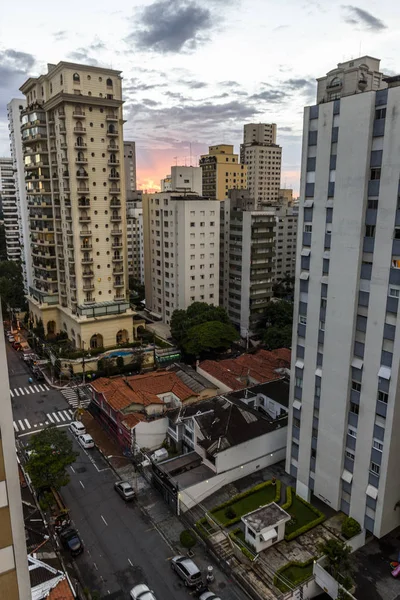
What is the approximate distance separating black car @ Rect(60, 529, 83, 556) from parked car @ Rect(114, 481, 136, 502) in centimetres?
584

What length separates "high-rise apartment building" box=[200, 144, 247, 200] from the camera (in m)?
162

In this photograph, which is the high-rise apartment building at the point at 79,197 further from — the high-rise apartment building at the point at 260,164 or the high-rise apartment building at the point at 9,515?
the high-rise apartment building at the point at 260,164

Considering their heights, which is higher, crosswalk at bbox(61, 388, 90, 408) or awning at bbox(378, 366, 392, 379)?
awning at bbox(378, 366, 392, 379)

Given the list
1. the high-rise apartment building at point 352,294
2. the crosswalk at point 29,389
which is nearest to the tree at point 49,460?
the high-rise apartment building at point 352,294

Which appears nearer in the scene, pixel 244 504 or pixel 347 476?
pixel 347 476

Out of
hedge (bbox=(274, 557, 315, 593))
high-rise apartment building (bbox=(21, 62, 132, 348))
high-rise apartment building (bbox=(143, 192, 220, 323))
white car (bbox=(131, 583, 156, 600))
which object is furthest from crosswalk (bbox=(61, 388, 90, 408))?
hedge (bbox=(274, 557, 315, 593))

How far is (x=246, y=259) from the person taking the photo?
87.5m

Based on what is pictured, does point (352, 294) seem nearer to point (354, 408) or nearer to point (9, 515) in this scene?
point (354, 408)

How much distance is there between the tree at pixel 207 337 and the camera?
72500mm

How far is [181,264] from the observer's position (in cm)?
8619

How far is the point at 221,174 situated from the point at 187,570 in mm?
145090

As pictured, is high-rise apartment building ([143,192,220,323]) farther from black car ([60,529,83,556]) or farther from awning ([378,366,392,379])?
awning ([378,366,392,379])

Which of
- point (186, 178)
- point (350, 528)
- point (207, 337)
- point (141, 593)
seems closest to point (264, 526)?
point (350, 528)

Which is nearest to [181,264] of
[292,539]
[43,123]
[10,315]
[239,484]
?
[43,123]
